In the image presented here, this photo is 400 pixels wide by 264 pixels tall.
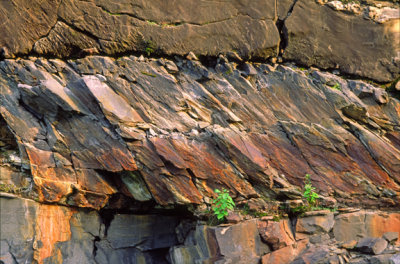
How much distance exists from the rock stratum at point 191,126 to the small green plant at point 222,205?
0.92 ft

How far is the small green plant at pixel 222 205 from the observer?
295 inches

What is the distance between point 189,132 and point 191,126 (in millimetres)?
158

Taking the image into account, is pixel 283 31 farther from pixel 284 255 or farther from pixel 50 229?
pixel 50 229

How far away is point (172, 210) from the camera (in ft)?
29.2

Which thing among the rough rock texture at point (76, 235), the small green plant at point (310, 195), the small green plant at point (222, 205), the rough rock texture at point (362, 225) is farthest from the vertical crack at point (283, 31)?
the rough rock texture at point (76, 235)

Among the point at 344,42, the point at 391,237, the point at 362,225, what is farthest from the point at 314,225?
the point at 344,42

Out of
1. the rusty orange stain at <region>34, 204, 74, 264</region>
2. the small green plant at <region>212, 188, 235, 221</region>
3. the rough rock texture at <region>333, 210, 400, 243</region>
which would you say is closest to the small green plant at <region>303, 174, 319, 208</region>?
the rough rock texture at <region>333, 210, 400, 243</region>

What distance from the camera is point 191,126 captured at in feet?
27.0

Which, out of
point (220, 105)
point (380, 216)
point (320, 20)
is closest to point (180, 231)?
point (220, 105)

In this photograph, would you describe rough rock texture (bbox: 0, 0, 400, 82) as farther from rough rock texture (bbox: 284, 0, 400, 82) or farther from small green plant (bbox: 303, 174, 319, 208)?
small green plant (bbox: 303, 174, 319, 208)

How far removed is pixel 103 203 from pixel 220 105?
131 inches

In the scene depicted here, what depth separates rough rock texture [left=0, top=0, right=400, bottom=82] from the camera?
27.4 feet

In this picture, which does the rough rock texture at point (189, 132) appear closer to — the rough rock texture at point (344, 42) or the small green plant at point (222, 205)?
the small green plant at point (222, 205)

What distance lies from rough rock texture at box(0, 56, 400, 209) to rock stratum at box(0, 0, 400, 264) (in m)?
0.03
